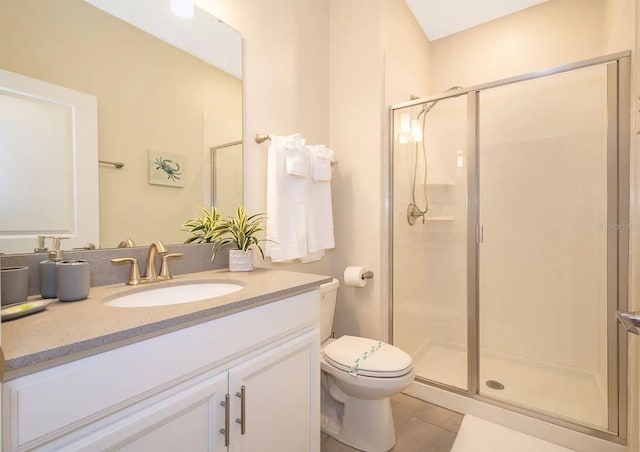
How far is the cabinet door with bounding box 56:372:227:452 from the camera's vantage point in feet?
2.04

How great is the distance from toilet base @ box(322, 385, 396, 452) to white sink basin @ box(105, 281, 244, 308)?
2.96ft

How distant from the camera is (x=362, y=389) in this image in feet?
4.57

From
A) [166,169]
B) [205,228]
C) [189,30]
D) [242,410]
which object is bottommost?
[242,410]

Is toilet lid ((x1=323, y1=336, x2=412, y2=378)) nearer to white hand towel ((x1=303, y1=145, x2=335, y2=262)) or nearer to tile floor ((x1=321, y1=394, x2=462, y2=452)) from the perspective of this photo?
tile floor ((x1=321, y1=394, x2=462, y2=452))

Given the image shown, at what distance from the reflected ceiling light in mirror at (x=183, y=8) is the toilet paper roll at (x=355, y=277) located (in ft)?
5.21

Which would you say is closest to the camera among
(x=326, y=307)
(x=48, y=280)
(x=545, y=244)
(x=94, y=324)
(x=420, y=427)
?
(x=94, y=324)

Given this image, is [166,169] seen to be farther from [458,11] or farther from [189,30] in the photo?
[458,11]

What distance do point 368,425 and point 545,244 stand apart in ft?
5.35

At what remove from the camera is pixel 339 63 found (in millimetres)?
2154

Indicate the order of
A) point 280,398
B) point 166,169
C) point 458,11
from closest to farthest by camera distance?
point 280,398 < point 166,169 < point 458,11

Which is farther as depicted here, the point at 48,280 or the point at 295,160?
the point at 295,160

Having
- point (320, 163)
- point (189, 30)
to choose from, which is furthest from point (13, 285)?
point (320, 163)

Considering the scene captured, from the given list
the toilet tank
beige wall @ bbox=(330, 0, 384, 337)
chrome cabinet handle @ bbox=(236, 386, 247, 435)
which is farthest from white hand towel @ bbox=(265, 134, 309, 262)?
chrome cabinet handle @ bbox=(236, 386, 247, 435)

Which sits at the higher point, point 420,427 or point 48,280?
point 48,280
